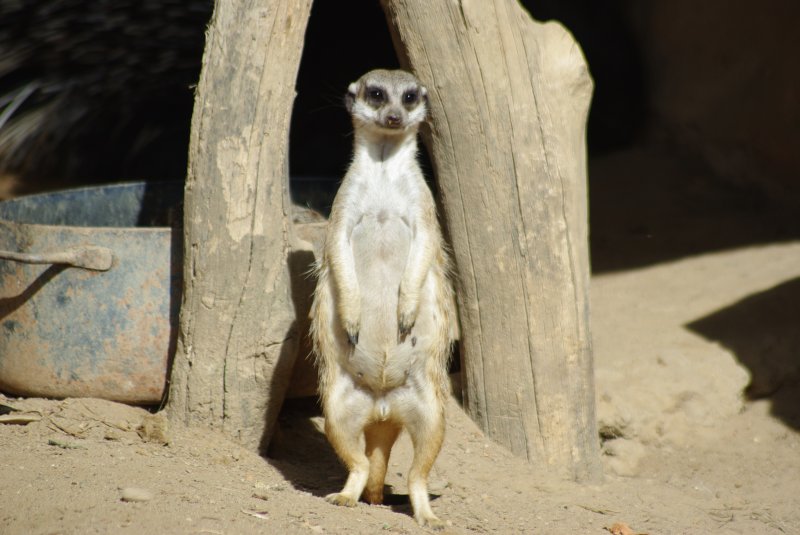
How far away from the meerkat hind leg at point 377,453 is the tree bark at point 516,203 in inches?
23.1

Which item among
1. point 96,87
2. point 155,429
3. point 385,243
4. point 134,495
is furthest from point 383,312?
point 96,87

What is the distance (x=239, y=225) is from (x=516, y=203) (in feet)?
3.47

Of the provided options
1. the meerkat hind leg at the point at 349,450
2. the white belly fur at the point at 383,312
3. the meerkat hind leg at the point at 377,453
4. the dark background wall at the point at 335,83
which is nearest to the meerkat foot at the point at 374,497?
the meerkat hind leg at the point at 377,453

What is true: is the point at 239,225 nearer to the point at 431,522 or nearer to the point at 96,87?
the point at 431,522

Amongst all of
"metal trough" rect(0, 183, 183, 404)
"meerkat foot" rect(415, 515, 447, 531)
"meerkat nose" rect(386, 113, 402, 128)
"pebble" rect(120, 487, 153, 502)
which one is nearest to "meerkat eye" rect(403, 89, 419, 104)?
"meerkat nose" rect(386, 113, 402, 128)

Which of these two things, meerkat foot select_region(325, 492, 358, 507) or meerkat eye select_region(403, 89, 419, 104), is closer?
meerkat foot select_region(325, 492, 358, 507)

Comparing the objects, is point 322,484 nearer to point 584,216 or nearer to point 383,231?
point 383,231

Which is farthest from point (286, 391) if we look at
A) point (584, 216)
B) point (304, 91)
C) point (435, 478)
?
point (304, 91)

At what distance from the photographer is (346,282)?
3.21 meters

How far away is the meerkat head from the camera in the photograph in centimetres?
324

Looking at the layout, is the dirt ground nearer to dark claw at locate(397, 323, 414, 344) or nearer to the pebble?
the pebble

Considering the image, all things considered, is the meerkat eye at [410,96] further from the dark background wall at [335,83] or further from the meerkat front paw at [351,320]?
the dark background wall at [335,83]

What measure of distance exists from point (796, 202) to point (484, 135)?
345cm

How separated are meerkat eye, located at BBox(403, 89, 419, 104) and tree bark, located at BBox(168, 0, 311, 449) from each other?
1.37 ft
